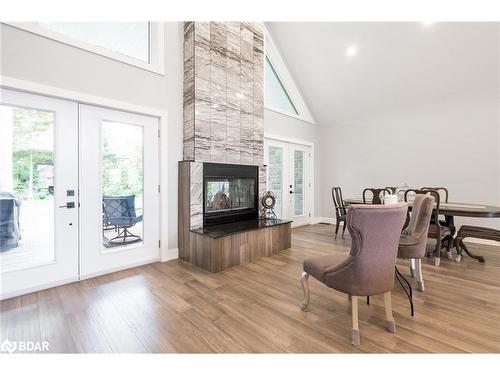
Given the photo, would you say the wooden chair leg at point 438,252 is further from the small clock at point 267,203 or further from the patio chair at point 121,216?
the patio chair at point 121,216

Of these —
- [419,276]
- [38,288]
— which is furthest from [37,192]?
[419,276]

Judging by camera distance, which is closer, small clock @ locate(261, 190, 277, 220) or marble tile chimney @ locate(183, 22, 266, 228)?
marble tile chimney @ locate(183, 22, 266, 228)

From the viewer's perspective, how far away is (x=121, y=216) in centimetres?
317

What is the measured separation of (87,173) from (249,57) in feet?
10.6

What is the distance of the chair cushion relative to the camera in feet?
6.31

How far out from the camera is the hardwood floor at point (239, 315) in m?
1.71

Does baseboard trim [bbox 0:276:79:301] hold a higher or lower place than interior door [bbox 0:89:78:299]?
lower

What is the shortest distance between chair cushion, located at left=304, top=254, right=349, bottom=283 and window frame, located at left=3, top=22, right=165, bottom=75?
10.4 ft

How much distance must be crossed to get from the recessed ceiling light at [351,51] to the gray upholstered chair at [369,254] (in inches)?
159

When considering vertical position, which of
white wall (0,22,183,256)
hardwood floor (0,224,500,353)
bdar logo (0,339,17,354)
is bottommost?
bdar logo (0,339,17,354)

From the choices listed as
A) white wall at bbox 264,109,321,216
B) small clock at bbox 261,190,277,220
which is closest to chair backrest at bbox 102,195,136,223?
small clock at bbox 261,190,277,220

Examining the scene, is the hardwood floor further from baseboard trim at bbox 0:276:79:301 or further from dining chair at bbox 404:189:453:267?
dining chair at bbox 404:189:453:267

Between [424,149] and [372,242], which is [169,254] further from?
[424,149]
